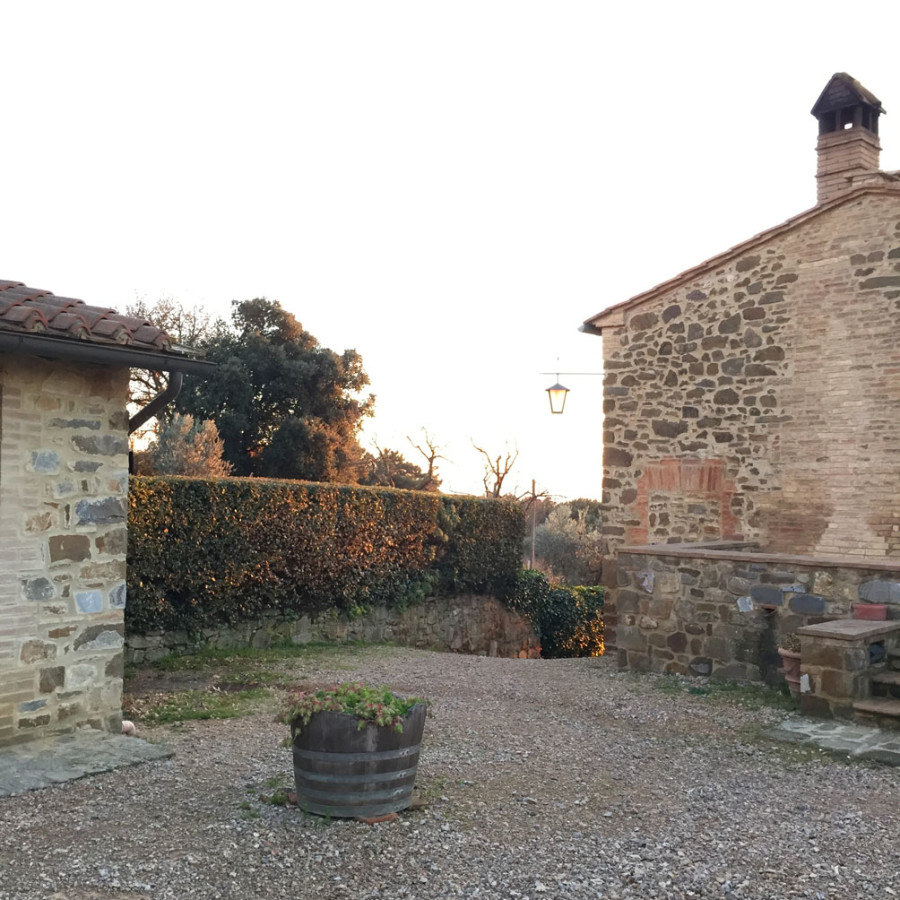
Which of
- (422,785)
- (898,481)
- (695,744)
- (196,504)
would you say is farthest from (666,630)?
(196,504)

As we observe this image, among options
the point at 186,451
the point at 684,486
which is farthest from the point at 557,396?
the point at 186,451

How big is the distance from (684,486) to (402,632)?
4.83 metres

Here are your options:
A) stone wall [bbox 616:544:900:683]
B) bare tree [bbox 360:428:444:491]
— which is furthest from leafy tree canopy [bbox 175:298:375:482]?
stone wall [bbox 616:544:900:683]

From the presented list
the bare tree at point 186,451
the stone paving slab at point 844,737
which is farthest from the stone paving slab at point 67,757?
the bare tree at point 186,451

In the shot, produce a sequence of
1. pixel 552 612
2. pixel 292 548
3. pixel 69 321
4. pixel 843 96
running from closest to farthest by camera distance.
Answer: pixel 69 321, pixel 292 548, pixel 843 96, pixel 552 612

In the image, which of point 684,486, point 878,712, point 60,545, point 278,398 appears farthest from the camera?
point 278,398

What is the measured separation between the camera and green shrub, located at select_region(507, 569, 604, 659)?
1662 centimetres

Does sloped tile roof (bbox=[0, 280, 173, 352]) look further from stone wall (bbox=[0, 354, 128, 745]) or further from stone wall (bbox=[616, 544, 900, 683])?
stone wall (bbox=[616, 544, 900, 683])

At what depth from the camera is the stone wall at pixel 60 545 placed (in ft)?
19.3

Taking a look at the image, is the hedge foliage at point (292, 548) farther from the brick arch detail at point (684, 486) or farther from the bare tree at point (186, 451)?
the bare tree at point (186, 451)

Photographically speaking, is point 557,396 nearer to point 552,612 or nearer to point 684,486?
point 684,486

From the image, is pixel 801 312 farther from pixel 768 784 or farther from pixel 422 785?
pixel 422 785

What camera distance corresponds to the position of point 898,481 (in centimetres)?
1058

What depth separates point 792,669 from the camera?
780 cm
